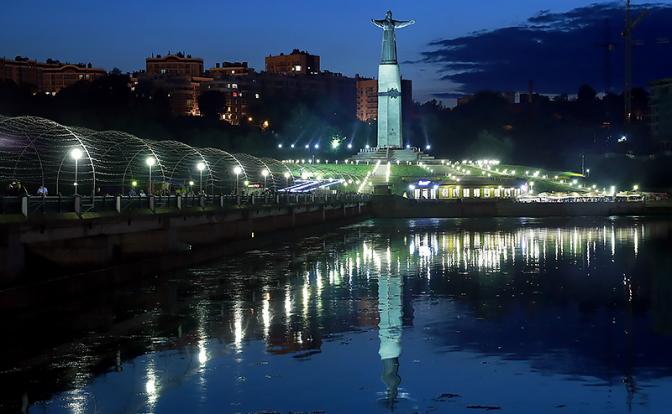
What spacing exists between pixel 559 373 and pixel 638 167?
158973mm

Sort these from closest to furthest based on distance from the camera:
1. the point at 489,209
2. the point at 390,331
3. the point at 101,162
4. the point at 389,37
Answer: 1. the point at 390,331
2. the point at 101,162
3. the point at 489,209
4. the point at 389,37

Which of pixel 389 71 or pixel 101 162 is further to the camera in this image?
pixel 389 71

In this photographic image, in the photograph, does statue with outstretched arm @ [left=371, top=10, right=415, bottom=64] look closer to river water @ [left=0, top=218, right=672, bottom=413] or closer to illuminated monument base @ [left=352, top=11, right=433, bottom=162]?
illuminated monument base @ [left=352, top=11, right=433, bottom=162]

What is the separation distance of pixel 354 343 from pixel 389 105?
134m

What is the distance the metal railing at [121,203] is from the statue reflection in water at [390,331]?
11.8 m

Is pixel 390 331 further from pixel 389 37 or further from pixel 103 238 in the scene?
pixel 389 37

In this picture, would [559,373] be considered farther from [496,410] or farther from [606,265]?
[606,265]

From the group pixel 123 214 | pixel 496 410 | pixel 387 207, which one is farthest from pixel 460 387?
pixel 387 207

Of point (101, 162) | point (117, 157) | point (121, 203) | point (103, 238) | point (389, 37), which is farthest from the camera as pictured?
point (389, 37)

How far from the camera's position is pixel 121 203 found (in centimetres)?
4650

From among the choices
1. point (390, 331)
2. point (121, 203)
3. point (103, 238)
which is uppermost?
point (121, 203)

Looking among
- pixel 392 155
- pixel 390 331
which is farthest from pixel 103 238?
pixel 392 155

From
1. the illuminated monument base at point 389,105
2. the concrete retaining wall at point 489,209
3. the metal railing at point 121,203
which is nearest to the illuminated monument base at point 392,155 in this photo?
the illuminated monument base at point 389,105

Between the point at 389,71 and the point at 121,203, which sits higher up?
the point at 389,71
